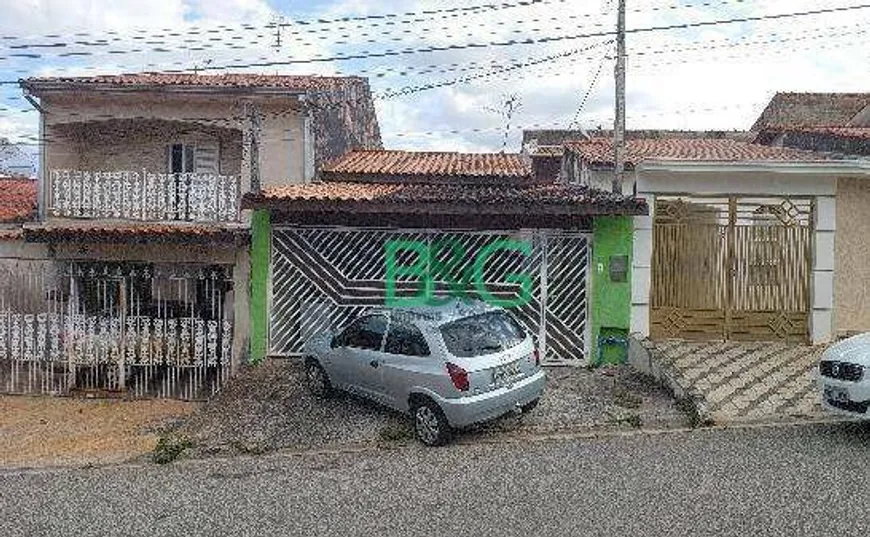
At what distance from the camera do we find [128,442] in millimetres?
9695

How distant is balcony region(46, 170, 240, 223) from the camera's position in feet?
45.9

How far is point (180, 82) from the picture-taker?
14.4m

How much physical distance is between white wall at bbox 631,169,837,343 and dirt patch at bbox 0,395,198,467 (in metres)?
7.49

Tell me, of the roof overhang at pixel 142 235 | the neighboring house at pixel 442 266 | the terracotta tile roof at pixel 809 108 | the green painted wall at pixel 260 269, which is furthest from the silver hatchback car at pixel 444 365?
the terracotta tile roof at pixel 809 108

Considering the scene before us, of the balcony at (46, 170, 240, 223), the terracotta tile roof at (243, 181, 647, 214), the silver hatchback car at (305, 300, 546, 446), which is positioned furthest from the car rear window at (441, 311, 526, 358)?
the balcony at (46, 170, 240, 223)

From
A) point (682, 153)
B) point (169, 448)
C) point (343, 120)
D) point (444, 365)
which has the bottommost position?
point (169, 448)

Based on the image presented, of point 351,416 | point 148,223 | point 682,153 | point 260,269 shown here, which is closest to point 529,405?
point 351,416

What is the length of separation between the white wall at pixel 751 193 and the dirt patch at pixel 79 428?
295 inches

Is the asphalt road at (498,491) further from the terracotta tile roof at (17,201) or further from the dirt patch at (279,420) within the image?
the terracotta tile roof at (17,201)

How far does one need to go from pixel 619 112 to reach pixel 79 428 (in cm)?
982

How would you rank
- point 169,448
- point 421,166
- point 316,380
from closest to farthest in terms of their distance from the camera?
point 169,448 → point 316,380 → point 421,166

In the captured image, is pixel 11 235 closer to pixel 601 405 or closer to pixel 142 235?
pixel 142 235

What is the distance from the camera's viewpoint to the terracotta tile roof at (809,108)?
91.9ft

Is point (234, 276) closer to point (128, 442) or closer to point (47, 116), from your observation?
point (128, 442)
